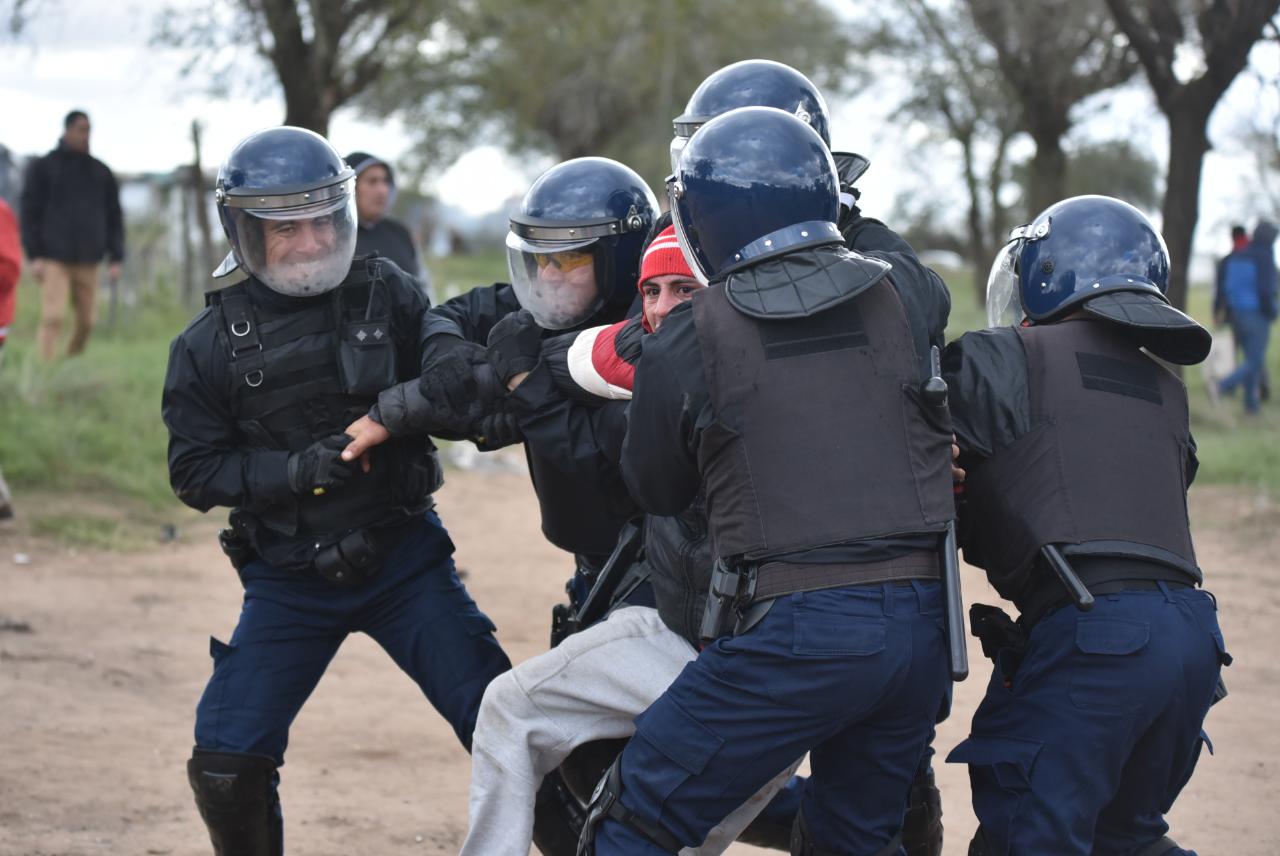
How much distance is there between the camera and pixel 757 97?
4148 mm

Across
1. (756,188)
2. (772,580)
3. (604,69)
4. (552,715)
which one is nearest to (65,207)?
(552,715)

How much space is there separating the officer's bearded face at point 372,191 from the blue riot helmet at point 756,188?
533 centimetres

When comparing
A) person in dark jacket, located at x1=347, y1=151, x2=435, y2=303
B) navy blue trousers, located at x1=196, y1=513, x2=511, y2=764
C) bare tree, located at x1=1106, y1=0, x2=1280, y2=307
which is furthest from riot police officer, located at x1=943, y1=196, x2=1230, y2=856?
bare tree, located at x1=1106, y1=0, x2=1280, y2=307

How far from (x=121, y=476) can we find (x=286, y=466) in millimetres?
6173

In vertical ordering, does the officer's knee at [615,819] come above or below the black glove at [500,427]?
below

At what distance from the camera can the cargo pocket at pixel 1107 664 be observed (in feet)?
10.1

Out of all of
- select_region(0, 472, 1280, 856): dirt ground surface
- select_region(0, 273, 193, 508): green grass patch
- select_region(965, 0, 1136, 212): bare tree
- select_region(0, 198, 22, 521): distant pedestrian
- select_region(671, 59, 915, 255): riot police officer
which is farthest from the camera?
select_region(965, 0, 1136, 212): bare tree

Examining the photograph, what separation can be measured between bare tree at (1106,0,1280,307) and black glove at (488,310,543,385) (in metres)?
9.20

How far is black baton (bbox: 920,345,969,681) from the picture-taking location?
286cm

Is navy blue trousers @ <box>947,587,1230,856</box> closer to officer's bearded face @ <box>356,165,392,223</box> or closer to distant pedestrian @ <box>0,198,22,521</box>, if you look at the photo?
officer's bearded face @ <box>356,165,392,223</box>

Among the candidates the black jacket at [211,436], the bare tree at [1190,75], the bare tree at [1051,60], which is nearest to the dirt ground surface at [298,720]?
the black jacket at [211,436]

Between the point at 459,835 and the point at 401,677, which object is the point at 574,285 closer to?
the point at 459,835

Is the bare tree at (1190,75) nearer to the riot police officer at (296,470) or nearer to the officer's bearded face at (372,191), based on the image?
the officer's bearded face at (372,191)

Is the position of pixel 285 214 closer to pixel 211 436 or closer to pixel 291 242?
pixel 291 242
